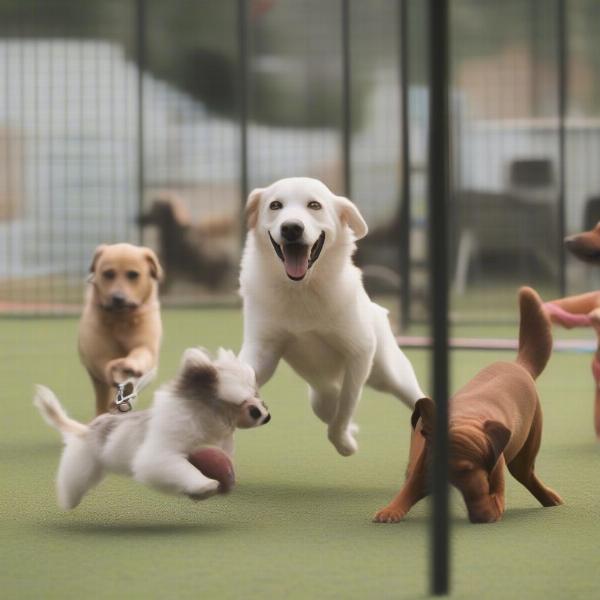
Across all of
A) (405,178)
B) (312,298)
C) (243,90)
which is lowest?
(312,298)

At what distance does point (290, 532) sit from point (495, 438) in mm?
491

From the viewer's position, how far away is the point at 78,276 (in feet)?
33.8

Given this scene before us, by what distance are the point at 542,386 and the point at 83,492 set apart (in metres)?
3.25

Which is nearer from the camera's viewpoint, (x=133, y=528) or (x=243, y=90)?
(x=133, y=528)

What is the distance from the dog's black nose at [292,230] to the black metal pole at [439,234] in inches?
47.5

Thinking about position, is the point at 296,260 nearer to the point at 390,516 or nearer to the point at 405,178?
the point at 390,516

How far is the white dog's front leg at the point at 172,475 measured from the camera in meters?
2.87

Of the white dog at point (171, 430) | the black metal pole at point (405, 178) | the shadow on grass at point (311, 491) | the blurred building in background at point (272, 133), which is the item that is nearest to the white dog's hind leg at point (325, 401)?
the shadow on grass at point (311, 491)

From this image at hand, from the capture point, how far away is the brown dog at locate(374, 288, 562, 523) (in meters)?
2.92

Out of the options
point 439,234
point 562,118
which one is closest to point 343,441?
point 439,234

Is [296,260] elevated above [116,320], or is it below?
above

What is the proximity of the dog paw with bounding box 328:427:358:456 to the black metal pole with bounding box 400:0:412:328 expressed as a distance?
490 centimetres

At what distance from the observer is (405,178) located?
8.64m

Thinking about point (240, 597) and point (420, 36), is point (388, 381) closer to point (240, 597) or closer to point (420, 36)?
point (240, 597)
